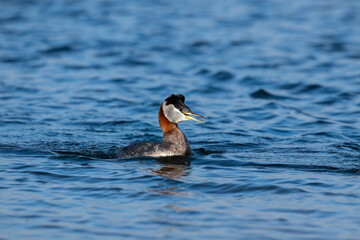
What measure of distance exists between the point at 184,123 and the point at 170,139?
410 centimetres

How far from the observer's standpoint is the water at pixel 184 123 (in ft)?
31.2

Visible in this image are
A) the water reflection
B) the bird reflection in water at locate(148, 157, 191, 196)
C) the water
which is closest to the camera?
the water

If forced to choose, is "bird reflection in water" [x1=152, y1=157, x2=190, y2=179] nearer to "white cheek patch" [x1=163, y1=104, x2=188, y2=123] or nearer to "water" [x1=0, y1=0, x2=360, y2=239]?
"water" [x1=0, y1=0, x2=360, y2=239]

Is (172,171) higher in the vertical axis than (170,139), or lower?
lower

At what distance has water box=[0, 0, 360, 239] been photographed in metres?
9.50

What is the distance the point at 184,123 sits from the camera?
17062 millimetres

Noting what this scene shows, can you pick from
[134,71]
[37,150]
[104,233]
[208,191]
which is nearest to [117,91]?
[134,71]

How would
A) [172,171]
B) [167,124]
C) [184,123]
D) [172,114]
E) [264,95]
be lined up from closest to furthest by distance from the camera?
[172,171], [172,114], [167,124], [184,123], [264,95]

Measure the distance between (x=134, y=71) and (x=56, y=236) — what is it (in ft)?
49.7

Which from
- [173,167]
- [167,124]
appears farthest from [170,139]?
[173,167]

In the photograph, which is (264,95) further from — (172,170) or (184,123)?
(172,170)

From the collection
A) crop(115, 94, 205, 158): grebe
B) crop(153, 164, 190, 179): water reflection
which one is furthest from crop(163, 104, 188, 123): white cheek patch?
crop(153, 164, 190, 179): water reflection

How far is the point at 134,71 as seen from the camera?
76.9 ft

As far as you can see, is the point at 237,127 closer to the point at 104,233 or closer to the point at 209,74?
the point at 209,74
